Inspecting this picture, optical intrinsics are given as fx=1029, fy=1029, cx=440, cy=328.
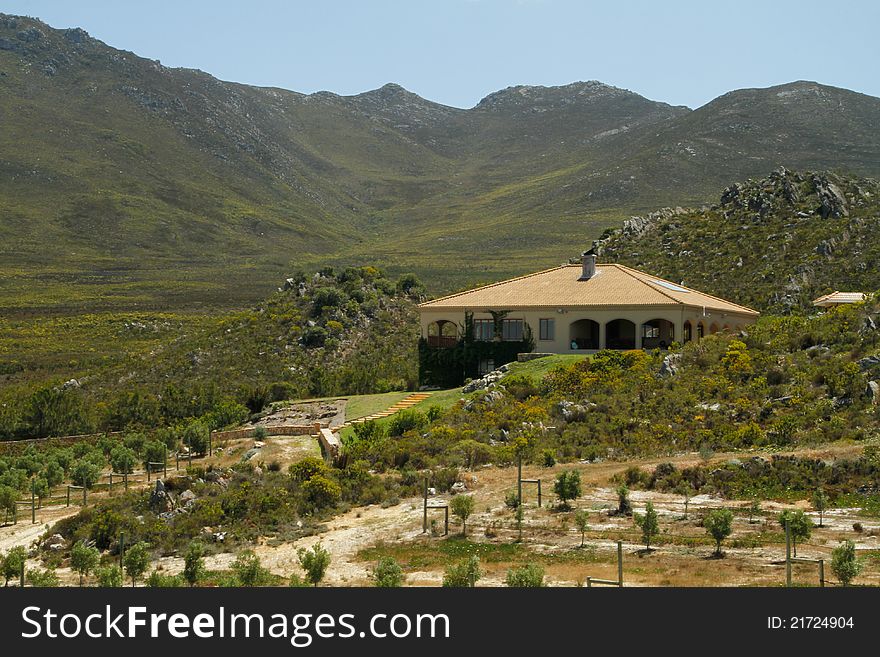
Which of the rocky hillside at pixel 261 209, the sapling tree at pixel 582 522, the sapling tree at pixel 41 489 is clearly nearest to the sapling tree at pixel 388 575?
the sapling tree at pixel 582 522

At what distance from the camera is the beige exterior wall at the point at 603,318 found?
42656 mm

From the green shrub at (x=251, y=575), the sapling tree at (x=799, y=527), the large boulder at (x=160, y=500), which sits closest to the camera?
the green shrub at (x=251, y=575)

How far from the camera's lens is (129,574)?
19188mm

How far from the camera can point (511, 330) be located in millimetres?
46000

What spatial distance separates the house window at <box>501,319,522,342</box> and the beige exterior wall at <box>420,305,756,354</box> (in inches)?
9.0

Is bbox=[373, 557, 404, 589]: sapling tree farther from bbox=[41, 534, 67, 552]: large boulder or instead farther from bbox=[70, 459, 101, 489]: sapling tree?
bbox=[70, 459, 101, 489]: sapling tree

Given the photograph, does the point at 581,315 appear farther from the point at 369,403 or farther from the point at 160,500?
the point at 160,500

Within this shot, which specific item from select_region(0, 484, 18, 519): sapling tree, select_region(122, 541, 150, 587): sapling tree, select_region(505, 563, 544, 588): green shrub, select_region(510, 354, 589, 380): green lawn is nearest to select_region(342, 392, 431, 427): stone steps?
select_region(510, 354, 589, 380): green lawn

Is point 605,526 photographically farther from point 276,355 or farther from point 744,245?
point 744,245

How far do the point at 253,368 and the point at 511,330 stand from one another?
55.5 feet

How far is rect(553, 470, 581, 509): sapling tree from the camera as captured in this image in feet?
78.1

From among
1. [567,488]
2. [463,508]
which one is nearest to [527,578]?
[463,508]

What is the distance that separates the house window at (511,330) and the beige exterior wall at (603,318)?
228 millimetres

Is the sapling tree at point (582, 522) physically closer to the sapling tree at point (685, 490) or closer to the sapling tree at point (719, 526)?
the sapling tree at point (719, 526)
